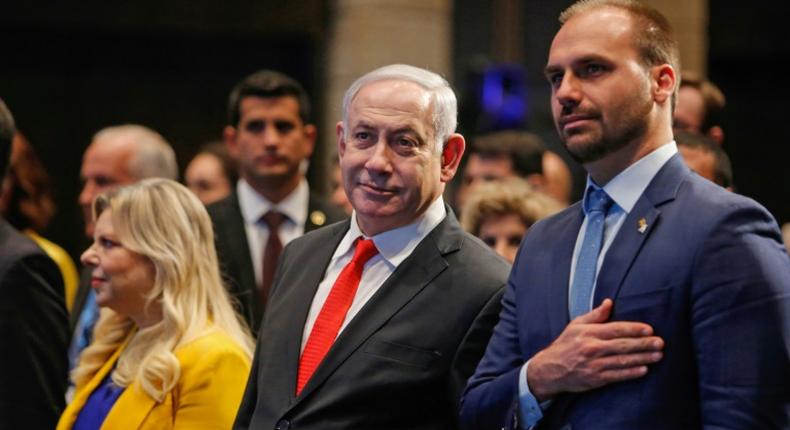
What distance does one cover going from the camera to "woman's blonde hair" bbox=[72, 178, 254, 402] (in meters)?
3.73

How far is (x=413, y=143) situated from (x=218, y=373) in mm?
904

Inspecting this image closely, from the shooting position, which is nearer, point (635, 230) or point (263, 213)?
point (635, 230)

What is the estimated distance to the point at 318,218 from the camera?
5.07 metres

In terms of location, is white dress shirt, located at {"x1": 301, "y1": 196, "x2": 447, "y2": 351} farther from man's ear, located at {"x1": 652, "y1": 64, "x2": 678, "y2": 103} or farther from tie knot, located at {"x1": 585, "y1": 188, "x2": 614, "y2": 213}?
man's ear, located at {"x1": 652, "y1": 64, "x2": 678, "y2": 103}

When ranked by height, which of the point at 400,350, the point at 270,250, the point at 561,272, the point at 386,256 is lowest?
the point at 270,250

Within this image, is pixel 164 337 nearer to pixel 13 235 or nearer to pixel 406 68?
pixel 13 235

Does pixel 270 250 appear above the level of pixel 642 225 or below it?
below

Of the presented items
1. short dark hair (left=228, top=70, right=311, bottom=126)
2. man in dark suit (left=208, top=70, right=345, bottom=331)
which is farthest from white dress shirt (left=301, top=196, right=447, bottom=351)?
short dark hair (left=228, top=70, right=311, bottom=126)

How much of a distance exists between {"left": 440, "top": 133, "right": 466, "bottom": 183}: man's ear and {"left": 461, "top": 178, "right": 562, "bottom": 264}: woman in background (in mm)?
1379

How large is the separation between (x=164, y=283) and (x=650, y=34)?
5.43ft

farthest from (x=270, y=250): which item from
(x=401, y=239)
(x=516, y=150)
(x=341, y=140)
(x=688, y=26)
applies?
(x=688, y=26)

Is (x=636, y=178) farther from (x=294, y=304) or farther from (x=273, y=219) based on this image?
(x=273, y=219)

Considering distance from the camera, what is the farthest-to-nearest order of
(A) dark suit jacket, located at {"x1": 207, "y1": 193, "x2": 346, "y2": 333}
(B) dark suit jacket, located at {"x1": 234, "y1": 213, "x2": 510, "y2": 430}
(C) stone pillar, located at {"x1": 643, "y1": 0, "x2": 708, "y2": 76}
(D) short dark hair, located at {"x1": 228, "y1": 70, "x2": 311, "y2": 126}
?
1. (C) stone pillar, located at {"x1": 643, "y1": 0, "x2": 708, "y2": 76}
2. (D) short dark hair, located at {"x1": 228, "y1": 70, "x2": 311, "y2": 126}
3. (A) dark suit jacket, located at {"x1": 207, "y1": 193, "x2": 346, "y2": 333}
4. (B) dark suit jacket, located at {"x1": 234, "y1": 213, "x2": 510, "y2": 430}

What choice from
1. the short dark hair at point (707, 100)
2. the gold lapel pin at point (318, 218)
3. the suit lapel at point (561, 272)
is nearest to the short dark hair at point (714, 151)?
the short dark hair at point (707, 100)
